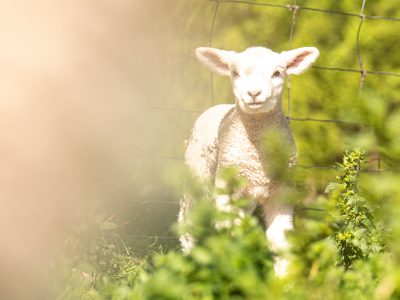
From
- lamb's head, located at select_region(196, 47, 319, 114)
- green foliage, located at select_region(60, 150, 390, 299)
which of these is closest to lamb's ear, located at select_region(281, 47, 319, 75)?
lamb's head, located at select_region(196, 47, 319, 114)

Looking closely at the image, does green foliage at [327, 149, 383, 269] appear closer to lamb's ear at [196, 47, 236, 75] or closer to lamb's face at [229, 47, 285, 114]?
lamb's face at [229, 47, 285, 114]

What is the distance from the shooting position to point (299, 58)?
376cm

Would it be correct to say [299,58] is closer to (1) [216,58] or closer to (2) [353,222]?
(1) [216,58]

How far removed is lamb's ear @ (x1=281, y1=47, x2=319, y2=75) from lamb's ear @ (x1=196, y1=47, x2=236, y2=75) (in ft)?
0.88

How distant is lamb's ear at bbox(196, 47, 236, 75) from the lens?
3.74 metres

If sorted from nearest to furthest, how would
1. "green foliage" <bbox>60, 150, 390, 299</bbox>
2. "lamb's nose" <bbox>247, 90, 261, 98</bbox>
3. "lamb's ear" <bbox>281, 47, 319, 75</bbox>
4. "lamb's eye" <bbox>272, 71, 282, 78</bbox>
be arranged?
1. "green foliage" <bbox>60, 150, 390, 299</bbox>
2. "lamb's nose" <bbox>247, 90, 261, 98</bbox>
3. "lamb's eye" <bbox>272, 71, 282, 78</bbox>
4. "lamb's ear" <bbox>281, 47, 319, 75</bbox>

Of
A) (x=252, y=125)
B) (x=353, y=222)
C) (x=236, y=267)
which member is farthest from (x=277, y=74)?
(x=236, y=267)

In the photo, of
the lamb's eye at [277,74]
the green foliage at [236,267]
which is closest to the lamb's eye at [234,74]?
the lamb's eye at [277,74]

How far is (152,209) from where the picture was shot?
505 centimetres

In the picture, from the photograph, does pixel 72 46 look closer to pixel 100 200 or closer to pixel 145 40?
pixel 145 40

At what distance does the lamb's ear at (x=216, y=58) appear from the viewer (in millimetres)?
3738

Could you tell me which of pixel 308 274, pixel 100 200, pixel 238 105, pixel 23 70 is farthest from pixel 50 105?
→ pixel 308 274

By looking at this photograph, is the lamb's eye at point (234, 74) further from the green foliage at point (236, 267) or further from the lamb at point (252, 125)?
the green foliage at point (236, 267)

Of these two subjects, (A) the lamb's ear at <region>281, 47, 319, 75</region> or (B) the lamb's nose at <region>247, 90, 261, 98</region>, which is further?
(A) the lamb's ear at <region>281, 47, 319, 75</region>
